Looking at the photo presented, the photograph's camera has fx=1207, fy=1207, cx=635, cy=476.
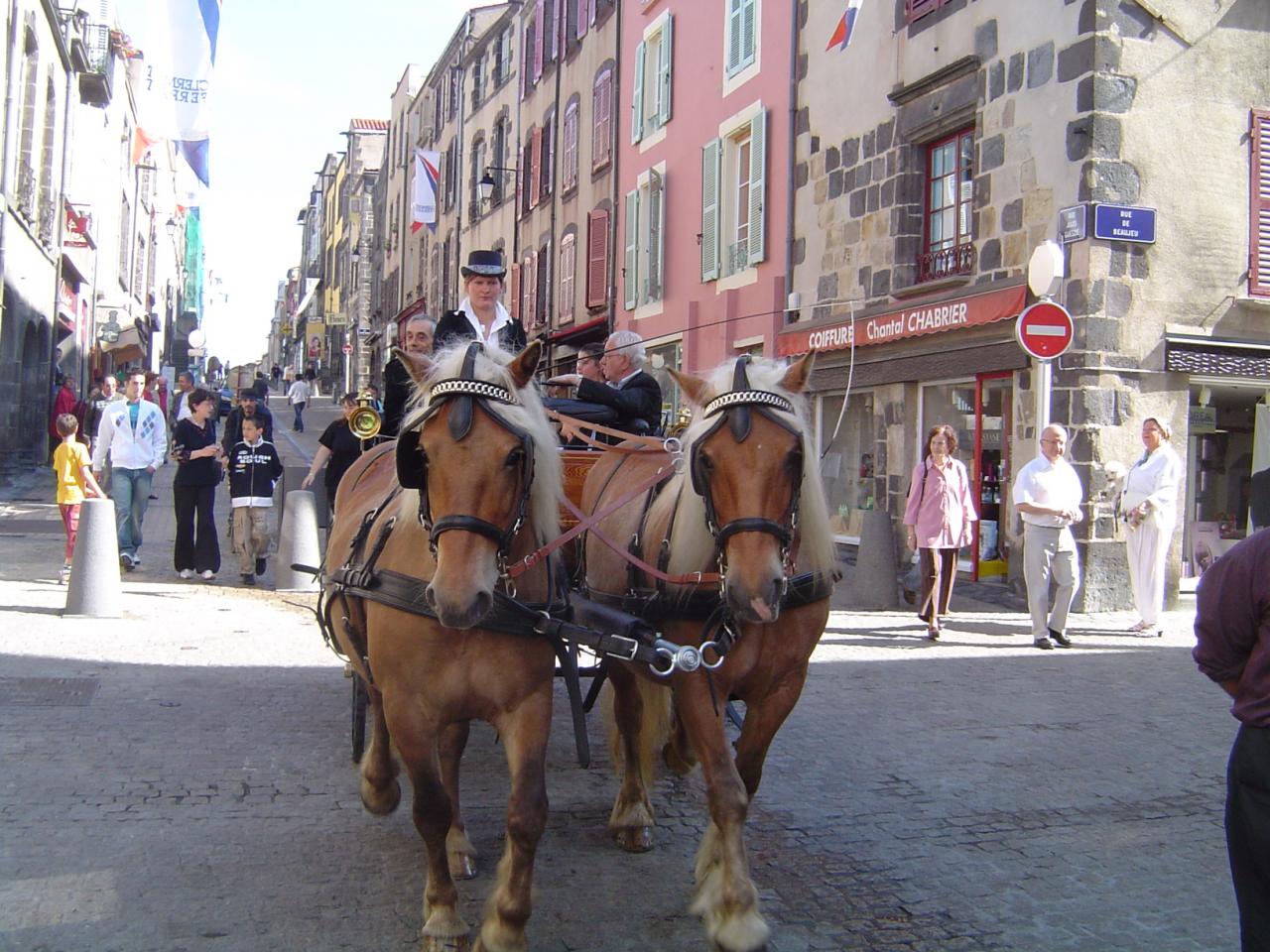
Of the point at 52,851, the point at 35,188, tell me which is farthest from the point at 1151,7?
the point at 35,188

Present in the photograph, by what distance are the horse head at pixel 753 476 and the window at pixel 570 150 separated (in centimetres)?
2310

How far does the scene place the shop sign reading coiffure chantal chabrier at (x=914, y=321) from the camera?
11766 mm

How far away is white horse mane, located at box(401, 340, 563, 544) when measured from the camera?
144 inches

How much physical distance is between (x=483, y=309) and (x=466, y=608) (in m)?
2.97

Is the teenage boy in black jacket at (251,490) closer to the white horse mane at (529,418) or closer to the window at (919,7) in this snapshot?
the white horse mane at (529,418)

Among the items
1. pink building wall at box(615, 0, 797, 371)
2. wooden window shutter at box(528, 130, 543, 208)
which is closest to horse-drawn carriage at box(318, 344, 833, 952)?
pink building wall at box(615, 0, 797, 371)

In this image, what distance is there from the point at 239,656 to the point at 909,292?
28.0ft

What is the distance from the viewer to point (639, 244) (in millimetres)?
22297

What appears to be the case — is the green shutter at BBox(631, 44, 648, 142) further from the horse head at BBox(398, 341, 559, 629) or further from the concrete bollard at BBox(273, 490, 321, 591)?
the horse head at BBox(398, 341, 559, 629)

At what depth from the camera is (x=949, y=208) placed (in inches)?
531

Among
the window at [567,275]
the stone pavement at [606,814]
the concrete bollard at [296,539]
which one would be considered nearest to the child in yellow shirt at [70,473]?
the concrete bollard at [296,539]

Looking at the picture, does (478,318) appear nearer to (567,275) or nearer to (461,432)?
(461,432)

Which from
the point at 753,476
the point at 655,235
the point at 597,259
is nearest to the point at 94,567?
the point at 753,476

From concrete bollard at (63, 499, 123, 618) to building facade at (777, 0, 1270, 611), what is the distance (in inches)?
231
